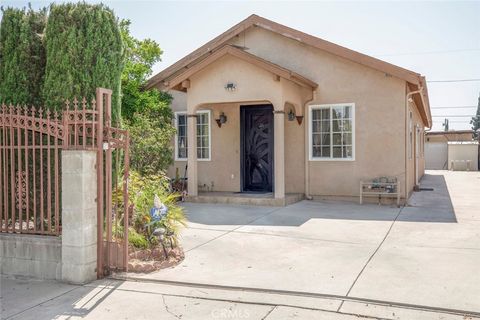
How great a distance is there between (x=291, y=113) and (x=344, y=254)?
22.6 feet

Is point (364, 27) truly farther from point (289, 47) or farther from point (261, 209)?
point (261, 209)

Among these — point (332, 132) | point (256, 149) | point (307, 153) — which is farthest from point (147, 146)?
point (332, 132)

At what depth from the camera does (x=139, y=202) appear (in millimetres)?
6754

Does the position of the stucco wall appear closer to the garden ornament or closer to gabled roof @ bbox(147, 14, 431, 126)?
gabled roof @ bbox(147, 14, 431, 126)

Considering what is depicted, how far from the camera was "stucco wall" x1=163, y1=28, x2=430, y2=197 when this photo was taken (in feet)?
37.0

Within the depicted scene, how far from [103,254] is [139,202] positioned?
59.7 inches

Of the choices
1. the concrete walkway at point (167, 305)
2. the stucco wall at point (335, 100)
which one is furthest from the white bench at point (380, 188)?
the concrete walkway at point (167, 305)

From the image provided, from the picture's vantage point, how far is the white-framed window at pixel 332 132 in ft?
39.0

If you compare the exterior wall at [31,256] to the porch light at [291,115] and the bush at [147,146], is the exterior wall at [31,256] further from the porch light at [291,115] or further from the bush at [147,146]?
the porch light at [291,115]

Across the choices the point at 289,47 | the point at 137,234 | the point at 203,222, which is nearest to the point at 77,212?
the point at 137,234

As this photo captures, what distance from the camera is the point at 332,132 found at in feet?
39.7

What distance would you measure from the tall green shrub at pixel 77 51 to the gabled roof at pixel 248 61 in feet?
16.3

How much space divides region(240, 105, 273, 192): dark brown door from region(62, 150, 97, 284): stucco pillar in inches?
321

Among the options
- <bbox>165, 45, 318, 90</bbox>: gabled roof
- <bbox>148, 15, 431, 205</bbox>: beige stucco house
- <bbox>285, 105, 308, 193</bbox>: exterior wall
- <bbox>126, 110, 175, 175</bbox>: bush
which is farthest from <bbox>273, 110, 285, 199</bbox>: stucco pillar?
<bbox>126, 110, 175, 175</bbox>: bush
